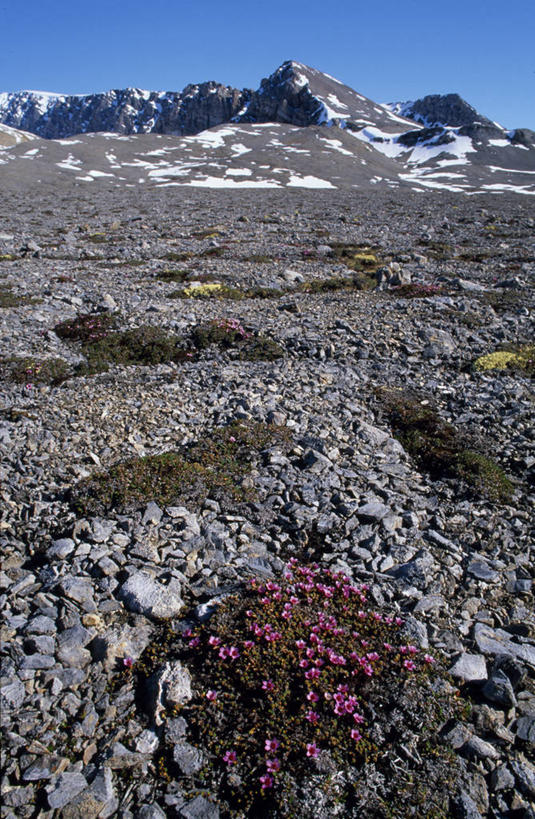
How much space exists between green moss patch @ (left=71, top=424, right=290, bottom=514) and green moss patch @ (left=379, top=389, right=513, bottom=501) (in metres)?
2.96

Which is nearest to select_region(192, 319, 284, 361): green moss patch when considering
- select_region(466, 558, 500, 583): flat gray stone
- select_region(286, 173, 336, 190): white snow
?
select_region(466, 558, 500, 583): flat gray stone

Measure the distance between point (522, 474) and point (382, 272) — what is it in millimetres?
15814

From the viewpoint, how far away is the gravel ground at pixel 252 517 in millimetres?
4250

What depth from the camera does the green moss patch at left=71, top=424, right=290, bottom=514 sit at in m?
7.25

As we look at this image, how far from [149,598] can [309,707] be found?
7.20 ft

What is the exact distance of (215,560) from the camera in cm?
641

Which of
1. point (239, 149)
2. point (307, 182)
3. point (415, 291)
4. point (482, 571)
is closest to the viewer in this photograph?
point (482, 571)

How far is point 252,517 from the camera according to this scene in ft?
23.8

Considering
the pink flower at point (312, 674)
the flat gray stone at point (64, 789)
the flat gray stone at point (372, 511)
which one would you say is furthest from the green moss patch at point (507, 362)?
the flat gray stone at point (64, 789)

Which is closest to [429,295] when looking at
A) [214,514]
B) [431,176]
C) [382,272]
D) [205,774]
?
[382,272]

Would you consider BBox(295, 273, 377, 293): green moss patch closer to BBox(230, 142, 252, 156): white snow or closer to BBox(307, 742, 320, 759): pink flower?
BBox(307, 742, 320, 759): pink flower

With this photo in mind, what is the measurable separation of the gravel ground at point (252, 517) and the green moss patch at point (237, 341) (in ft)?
1.16

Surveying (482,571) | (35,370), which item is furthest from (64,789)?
(35,370)

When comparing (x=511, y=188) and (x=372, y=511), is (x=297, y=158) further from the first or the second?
(x=372, y=511)
